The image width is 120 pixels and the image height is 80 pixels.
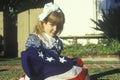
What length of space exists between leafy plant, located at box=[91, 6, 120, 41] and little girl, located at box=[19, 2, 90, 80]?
381 inches

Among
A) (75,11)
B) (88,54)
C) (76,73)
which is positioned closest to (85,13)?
(75,11)

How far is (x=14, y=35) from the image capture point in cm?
1830

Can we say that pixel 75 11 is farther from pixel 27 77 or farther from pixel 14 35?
pixel 27 77

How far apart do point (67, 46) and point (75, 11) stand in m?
1.18

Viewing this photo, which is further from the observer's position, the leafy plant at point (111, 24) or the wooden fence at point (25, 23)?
the wooden fence at point (25, 23)

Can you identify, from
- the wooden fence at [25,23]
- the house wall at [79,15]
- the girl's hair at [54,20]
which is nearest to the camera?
the girl's hair at [54,20]

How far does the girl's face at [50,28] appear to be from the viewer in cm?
462

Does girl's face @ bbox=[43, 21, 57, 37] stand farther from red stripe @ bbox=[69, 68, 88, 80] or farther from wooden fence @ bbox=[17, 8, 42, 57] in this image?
wooden fence @ bbox=[17, 8, 42, 57]

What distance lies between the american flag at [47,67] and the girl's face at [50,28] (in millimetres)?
177

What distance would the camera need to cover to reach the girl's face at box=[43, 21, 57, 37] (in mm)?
4625

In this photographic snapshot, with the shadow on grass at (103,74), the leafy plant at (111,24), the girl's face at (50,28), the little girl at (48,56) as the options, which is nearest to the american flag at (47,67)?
the little girl at (48,56)

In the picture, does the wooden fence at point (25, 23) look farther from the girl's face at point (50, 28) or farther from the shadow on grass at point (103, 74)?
the girl's face at point (50, 28)

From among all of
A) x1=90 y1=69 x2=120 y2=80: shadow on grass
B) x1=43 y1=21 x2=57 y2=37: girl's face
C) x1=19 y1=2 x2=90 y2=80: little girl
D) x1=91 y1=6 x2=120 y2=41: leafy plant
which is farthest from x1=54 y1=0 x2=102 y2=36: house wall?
x1=43 y1=21 x2=57 y2=37: girl's face

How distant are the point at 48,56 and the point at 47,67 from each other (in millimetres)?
114
